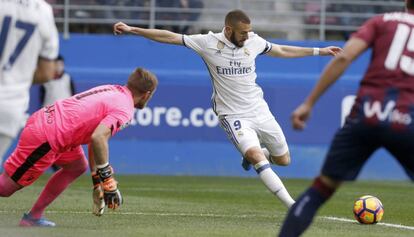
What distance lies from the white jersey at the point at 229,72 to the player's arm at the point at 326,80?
5.30 meters

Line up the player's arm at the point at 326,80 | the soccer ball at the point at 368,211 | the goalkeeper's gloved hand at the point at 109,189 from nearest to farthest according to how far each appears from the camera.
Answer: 1. the player's arm at the point at 326,80
2. the goalkeeper's gloved hand at the point at 109,189
3. the soccer ball at the point at 368,211

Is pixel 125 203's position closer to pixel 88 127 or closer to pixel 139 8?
pixel 88 127

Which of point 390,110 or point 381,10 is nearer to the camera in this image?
point 390,110

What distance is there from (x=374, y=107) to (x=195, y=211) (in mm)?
5861

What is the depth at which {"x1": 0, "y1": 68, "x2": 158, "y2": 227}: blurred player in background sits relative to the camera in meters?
10.1

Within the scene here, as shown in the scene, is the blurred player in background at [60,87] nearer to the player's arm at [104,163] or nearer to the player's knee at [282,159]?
the player's knee at [282,159]

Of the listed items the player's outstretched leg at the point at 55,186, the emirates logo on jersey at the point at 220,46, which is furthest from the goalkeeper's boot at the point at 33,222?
the emirates logo on jersey at the point at 220,46

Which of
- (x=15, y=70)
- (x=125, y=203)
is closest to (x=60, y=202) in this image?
(x=125, y=203)

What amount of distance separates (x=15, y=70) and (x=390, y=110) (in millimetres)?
2619

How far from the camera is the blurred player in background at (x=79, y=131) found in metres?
10.1

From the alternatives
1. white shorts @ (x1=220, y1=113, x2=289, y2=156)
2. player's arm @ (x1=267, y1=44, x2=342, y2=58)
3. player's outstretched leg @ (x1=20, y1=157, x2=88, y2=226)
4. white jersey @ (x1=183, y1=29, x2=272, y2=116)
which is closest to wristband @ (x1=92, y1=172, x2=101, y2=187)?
player's outstretched leg @ (x1=20, y1=157, x2=88, y2=226)

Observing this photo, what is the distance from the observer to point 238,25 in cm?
1267

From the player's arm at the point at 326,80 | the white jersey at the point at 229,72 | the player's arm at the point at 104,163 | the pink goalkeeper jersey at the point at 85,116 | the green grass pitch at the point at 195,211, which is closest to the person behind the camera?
the player's arm at the point at 326,80

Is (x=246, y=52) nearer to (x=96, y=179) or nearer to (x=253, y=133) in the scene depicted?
(x=253, y=133)
